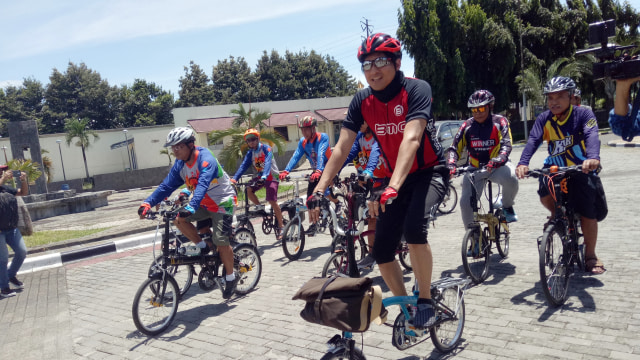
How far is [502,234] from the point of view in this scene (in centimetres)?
608

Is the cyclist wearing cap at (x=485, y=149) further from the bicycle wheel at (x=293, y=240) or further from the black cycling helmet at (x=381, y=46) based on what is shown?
the bicycle wheel at (x=293, y=240)

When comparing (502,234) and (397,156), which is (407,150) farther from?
(502,234)

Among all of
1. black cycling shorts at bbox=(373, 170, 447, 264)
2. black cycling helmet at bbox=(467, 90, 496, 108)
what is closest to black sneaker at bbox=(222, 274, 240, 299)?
black cycling shorts at bbox=(373, 170, 447, 264)

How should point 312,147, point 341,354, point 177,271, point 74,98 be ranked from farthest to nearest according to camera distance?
point 74,98 → point 312,147 → point 177,271 → point 341,354

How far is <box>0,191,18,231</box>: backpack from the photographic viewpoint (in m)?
6.88

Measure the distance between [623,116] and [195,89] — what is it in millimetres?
57909

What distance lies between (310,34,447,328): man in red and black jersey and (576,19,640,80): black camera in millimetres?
1185

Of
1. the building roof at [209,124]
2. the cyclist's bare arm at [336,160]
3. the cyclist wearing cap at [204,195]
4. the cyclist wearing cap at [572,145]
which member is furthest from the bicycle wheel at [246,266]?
the building roof at [209,124]

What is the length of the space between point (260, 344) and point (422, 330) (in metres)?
1.65

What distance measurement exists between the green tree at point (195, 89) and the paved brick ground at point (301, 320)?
51.4 meters

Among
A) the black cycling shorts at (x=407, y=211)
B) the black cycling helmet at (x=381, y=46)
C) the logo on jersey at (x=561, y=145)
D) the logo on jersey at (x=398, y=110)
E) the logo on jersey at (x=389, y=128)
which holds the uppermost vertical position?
the black cycling helmet at (x=381, y=46)

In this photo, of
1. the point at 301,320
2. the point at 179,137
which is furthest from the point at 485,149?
the point at 179,137

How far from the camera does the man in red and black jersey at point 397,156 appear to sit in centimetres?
331

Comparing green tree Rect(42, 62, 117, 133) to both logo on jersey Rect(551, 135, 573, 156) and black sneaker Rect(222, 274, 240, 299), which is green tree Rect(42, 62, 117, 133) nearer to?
black sneaker Rect(222, 274, 240, 299)
